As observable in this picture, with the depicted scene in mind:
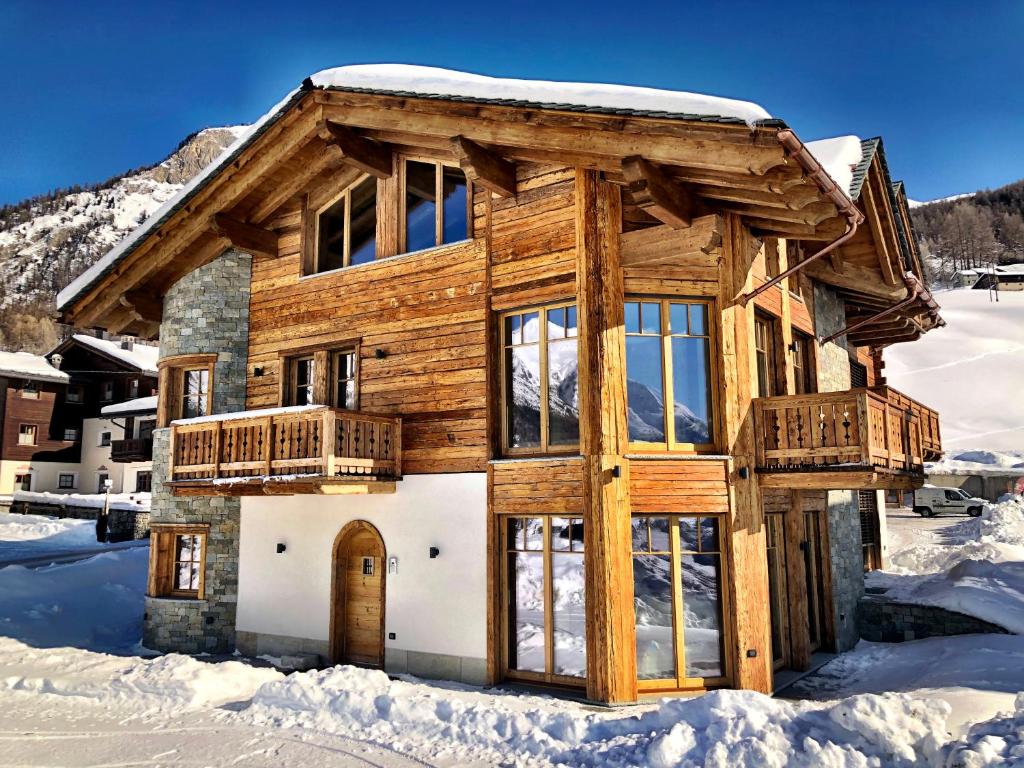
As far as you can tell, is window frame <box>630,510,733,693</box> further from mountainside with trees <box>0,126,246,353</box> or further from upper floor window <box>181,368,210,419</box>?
mountainside with trees <box>0,126,246,353</box>

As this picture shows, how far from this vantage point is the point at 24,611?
16.3 meters

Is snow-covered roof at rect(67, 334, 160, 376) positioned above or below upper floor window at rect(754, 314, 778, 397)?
above

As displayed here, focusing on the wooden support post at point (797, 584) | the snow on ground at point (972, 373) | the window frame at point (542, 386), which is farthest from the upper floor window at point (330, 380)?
the snow on ground at point (972, 373)

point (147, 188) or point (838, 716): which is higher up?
point (147, 188)

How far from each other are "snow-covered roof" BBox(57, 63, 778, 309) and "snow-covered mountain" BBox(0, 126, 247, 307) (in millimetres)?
101799

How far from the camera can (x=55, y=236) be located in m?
136

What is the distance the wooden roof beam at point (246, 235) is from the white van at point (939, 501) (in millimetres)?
36437

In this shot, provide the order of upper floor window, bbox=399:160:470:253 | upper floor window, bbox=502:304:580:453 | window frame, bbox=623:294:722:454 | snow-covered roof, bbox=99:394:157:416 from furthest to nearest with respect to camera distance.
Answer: snow-covered roof, bbox=99:394:157:416
upper floor window, bbox=399:160:470:253
upper floor window, bbox=502:304:580:453
window frame, bbox=623:294:722:454

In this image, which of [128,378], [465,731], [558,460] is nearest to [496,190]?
[558,460]

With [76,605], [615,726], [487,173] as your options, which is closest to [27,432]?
[76,605]

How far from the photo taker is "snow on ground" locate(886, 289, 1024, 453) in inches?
2375

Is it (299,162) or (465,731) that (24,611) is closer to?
(299,162)

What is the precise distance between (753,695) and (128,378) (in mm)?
47995

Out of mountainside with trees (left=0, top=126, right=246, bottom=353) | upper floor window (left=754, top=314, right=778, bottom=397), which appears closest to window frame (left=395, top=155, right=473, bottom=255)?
upper floor window (left=754, top=314, right=778, bottom=397)
